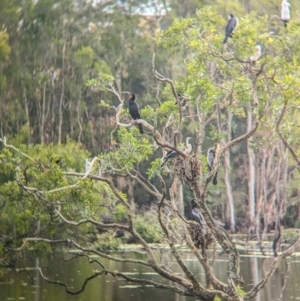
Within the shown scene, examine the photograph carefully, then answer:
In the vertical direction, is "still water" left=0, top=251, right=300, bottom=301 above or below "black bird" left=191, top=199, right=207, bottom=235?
below

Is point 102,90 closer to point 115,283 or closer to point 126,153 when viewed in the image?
point 115,283

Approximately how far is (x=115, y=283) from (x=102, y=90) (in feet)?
39.0

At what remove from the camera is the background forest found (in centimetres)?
3166

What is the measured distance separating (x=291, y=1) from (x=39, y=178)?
23.2 m

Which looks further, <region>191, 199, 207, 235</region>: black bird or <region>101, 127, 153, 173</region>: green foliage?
<region>101, 127, 153, 173</region>: green foliage

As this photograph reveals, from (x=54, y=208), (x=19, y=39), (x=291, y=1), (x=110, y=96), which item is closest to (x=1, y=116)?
(x=19, y=39)

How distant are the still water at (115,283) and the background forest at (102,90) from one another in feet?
12.7

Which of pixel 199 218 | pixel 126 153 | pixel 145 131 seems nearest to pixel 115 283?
pixel 199 218

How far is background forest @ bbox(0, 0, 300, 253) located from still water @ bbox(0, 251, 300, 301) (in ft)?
12.7

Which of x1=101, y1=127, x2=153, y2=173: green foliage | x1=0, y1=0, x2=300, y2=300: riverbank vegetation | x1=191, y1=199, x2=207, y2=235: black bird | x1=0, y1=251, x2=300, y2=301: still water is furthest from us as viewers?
x1=0, y1=251, x2=300, y2=301: still water

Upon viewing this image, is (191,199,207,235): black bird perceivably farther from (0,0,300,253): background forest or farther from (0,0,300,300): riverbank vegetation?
(0,0,300,253): background forest

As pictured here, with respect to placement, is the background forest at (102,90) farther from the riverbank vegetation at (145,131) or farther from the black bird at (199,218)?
the black bird at (199,218)

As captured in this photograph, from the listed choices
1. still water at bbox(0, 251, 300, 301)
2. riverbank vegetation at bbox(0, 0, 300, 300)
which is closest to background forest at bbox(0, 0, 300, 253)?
riverbank vegetation at bbox(0, 0, 300, 300)

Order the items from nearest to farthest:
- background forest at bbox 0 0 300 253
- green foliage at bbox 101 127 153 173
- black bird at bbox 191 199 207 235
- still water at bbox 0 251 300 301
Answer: black bird at bbox 191 199 207 235, green foliage at bbox 101 127 153 173, still water at bbox 0 251 300 301, background forest at bbox 0 0 300 253
